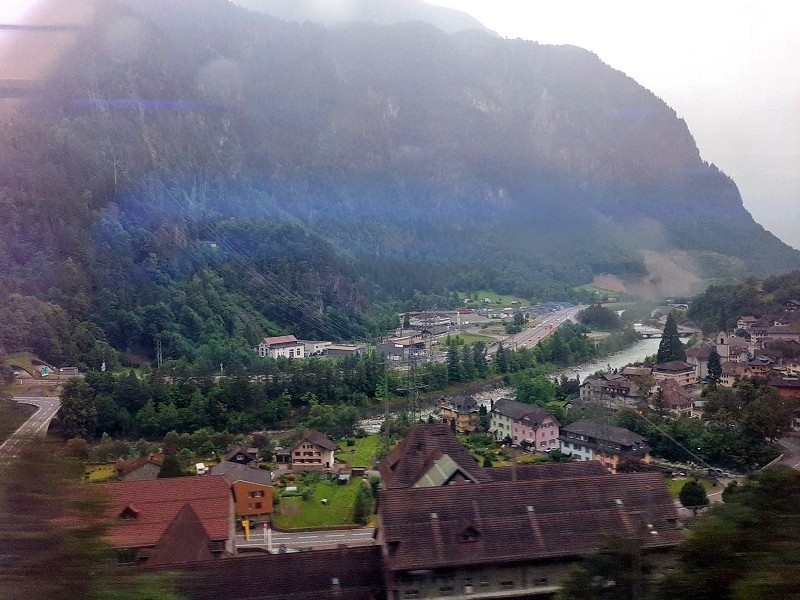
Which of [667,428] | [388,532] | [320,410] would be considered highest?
[388,532]

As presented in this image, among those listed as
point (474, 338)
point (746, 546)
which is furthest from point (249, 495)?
point (474, 338)

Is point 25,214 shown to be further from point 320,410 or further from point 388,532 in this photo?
point 388,532

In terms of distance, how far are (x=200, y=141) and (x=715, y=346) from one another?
23.8 metres

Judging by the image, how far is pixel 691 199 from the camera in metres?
10.4

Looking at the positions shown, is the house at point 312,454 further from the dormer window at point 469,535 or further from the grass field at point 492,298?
the grass field at point 492,298

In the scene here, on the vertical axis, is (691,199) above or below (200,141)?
below

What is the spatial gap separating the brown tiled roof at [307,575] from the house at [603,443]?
3.13 m

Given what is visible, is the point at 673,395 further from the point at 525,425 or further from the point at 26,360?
the point at 26,360

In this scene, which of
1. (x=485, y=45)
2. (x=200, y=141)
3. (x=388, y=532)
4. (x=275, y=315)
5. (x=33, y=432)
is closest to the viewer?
(x=33, y=432)

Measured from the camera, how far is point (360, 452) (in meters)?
7.16

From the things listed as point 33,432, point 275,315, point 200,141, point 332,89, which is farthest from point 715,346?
point 332,89

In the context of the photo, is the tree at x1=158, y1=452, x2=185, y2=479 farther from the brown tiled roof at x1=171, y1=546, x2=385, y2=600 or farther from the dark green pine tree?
the dark green pine tree


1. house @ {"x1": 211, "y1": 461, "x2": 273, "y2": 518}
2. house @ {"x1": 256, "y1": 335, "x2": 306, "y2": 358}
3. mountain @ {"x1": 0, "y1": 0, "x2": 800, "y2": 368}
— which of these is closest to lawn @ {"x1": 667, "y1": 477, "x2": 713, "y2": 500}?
mountain @ {"x1": 0, "y1": 0, "x2": 800, "y2": 368}

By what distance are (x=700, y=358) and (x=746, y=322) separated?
2.52 feet
